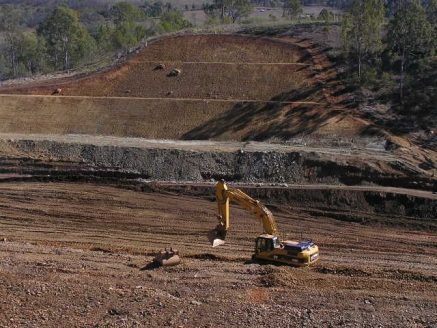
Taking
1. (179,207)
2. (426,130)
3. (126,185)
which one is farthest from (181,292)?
(426,130)

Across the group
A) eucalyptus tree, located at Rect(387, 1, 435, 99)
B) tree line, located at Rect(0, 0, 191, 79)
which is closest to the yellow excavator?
eucalyptus tree, located at Rect(387, 1, 435, 99)

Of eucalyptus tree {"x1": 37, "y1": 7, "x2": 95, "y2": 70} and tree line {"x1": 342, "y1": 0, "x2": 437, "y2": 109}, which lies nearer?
tree line {"x1": 342, "y1": 0, "x2": 437, "y2": 109}

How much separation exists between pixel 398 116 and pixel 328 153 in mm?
7932

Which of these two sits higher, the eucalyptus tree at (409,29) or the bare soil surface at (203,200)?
the eucalyptus tree at (409,29)

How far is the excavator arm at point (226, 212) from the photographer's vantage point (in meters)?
20.5

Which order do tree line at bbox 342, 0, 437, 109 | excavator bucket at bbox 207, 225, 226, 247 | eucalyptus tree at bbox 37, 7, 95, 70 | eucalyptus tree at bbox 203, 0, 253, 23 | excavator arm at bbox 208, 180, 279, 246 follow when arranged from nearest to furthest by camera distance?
excavator arm at bbox 208, 180, 279, 246 → excavator bucket at bbox 207, 225, 226, 247 → tree line at bbox 342, 0, 437, 109 → eucalyptus tree at bbox 37, 7, 95, 70 → eucalyptus tree at bbox 203, 0, 253, 23

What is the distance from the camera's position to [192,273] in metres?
19.4

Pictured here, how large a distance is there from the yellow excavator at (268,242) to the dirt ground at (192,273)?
1.43 feet

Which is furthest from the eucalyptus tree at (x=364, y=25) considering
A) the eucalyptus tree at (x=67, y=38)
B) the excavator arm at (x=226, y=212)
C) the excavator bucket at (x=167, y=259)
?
the eucalyptus tree at (x=67, y=38)

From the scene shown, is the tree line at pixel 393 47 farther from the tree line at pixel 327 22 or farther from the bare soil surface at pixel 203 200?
the bare soil surface at pixel 203 200

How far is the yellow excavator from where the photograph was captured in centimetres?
1972

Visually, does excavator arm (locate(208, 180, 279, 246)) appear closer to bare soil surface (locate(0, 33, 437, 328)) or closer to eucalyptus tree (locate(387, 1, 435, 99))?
bare soil surface (locate(0, 33, 437, 328))

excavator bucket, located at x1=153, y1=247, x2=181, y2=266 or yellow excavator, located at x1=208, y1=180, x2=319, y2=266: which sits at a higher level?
yellow excavator, located at x1=208, y1=180, x2=319, y2=266

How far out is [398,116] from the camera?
38625 mm
